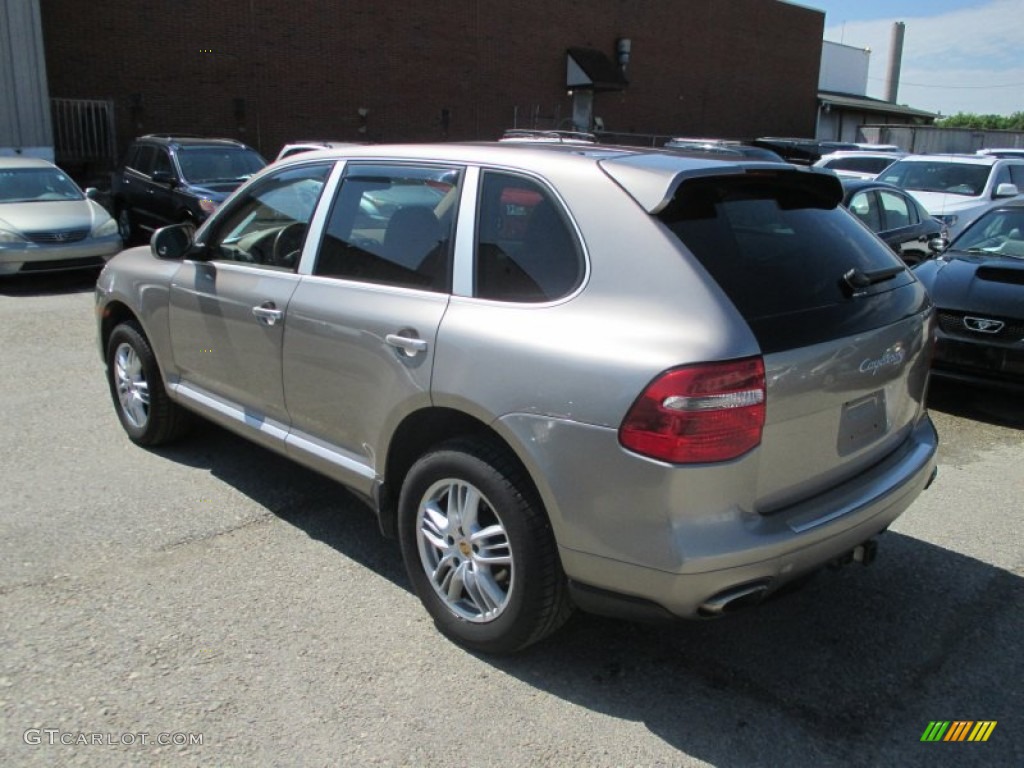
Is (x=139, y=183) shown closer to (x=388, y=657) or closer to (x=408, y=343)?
(x=408, y=343)

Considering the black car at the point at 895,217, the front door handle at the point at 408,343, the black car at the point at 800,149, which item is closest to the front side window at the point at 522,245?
the front door handle at the point at 408,343

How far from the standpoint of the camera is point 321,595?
3680 mm

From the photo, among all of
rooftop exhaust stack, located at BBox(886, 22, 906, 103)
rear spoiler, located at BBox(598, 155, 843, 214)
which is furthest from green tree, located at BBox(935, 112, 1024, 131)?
rear spoiler, located at BBox(598, 155, 843, 214)

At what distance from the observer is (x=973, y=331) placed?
253 inches

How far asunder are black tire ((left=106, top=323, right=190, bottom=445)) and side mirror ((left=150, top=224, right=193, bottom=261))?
2.10 ft

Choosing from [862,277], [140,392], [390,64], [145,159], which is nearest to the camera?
[862,277]

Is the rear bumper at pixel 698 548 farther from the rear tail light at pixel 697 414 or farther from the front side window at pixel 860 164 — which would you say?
the front side window at pixel 860 164

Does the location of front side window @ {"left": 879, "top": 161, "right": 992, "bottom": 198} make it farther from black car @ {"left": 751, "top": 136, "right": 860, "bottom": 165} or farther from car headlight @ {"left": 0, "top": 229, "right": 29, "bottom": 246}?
car headlight @ {"left": 0, "top": 229, "right": 29, "bottom": 246}

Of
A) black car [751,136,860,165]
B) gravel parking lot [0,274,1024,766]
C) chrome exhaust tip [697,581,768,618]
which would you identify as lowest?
gravel parking lot [0,274,1024,766]

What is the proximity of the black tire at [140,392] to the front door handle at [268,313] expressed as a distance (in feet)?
4.20

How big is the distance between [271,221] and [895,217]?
801cm

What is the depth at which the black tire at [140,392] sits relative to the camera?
5.04 m

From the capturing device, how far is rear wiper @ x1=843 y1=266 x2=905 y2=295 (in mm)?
3180

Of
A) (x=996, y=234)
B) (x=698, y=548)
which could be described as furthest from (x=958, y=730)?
(x=996, y=234)
